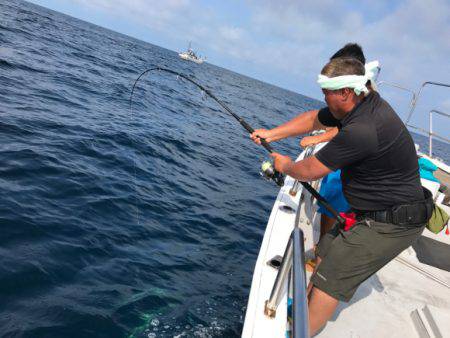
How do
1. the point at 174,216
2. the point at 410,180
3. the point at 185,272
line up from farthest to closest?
the point at 174,216 < the point at 185,272 < the point at 410,180

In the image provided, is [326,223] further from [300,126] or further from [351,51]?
[351,51]

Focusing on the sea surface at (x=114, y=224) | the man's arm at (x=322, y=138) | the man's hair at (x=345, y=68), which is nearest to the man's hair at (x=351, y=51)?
the man's arm at (x=322, y=138)

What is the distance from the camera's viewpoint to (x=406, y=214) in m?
2.76

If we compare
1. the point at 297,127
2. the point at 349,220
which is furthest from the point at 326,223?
the point at 349,220

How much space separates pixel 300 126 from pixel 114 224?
3.03 metres

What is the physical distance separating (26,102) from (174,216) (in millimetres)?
5455

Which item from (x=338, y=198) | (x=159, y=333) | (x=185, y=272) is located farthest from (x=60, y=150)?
(x=338, y=198)

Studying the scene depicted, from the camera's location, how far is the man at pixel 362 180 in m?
2.54

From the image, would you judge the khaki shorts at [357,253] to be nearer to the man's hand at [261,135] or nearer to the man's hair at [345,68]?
the man's hair at [345,68]

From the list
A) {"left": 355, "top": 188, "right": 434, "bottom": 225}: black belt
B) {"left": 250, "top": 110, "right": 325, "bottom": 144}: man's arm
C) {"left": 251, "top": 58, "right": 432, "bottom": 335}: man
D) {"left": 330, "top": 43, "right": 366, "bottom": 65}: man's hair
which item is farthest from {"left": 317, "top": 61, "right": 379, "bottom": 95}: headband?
{"left": 330, "top": 43, "right": 366, "bottom": 65}: man's hair

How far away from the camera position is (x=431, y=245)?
5469mm

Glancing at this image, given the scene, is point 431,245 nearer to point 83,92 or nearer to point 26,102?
point 26,102

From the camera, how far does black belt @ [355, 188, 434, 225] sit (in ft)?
9.05

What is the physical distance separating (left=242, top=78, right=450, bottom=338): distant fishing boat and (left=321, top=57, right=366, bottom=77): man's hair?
107 centimetres
